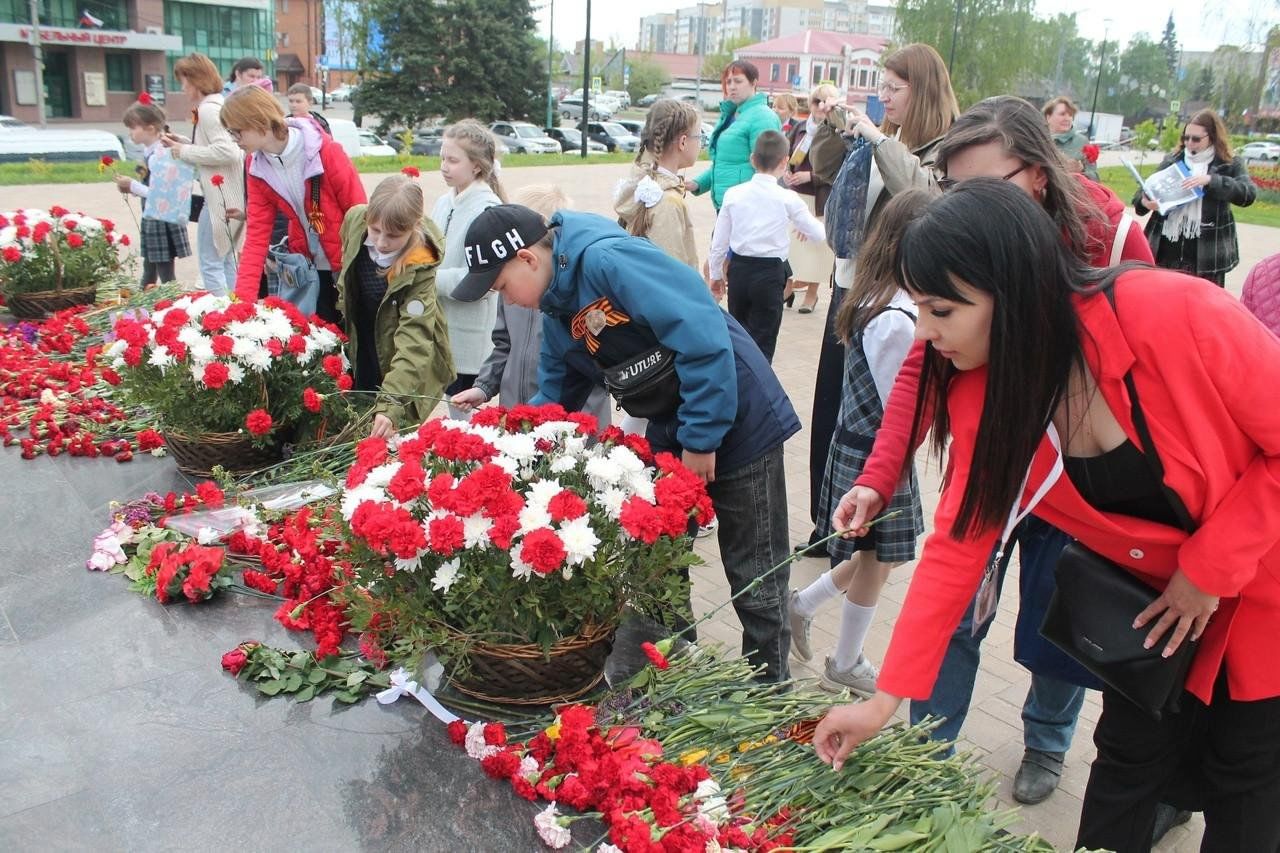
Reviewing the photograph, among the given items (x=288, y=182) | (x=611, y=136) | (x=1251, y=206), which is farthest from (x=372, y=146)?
(x=288, y=182)

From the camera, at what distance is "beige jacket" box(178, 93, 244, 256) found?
6598 mm

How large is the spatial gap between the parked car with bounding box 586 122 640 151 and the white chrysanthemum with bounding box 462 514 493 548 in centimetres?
3569

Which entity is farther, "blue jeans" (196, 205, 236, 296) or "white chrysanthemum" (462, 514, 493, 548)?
"blue jeans" (196, 205, 236, 296)

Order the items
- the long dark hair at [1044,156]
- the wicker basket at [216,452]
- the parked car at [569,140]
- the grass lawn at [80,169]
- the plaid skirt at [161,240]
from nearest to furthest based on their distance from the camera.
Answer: the long dark hair at [1044,156]
the wicker basket at [216,452]
the plaid skirt at [161,240]
the grass lawn at [80,169]
the parked car at [569,140]

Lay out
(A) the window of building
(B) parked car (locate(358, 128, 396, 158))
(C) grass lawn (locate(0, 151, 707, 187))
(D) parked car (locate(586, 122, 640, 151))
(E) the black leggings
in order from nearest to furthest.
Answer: (E) the black leggings → (C) grass lawn (locate(0, 151, 707, 187)) → (B) parked car (locate(358, 128, 396, 158)) → (D) parked car (locate(586, 122, 640, 151)) → (A) the window of building

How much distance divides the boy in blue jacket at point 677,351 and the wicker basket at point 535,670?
1.32 feet

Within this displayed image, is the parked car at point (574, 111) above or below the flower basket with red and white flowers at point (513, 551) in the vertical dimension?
above

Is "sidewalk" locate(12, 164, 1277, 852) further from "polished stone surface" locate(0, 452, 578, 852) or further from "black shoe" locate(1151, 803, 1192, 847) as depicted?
"polished stone surface" locate(0, 452, 578, 852)

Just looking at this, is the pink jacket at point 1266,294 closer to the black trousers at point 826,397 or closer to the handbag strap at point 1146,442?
the handbag strap at point 1146,442

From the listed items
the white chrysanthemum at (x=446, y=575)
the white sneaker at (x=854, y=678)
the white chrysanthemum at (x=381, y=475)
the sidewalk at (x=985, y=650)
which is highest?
the white chrysanthemum at (x=381, y=475)

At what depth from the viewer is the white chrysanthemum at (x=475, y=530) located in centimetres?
206

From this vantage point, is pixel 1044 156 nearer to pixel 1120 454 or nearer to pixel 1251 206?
pixel 1120 454

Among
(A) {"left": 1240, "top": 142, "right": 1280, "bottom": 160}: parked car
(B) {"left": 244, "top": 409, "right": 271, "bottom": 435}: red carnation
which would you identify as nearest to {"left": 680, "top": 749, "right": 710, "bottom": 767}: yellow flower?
(B) {"left": 244, "top": 409, "right": 271, "bottom": 435}: red carnation

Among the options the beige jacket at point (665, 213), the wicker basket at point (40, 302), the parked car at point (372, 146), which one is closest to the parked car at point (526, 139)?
the parked car at point (372, 146)
